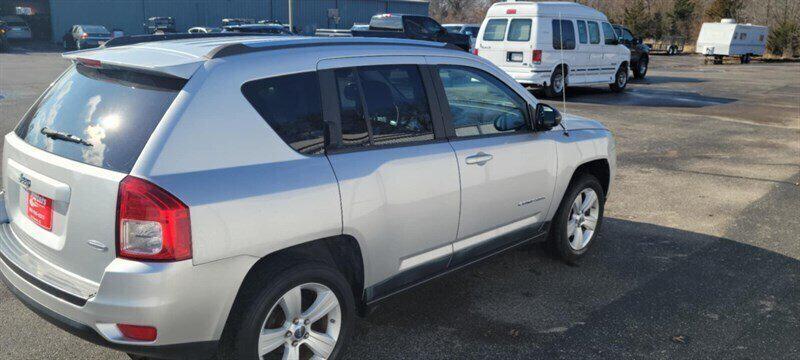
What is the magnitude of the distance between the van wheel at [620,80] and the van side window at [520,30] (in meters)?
4.51

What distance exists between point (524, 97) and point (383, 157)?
4.84 feet

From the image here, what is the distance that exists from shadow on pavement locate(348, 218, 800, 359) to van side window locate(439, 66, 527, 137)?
972 mm

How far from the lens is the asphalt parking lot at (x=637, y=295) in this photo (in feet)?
12.4

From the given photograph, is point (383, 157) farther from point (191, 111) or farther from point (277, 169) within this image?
point (191, 111)

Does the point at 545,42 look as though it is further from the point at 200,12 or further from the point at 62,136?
→ the point at 200,12

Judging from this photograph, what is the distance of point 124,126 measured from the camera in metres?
2.81

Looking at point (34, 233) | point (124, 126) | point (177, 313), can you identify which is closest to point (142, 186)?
point (124, 126)

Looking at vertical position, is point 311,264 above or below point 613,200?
above

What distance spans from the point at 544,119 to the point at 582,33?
13646mm

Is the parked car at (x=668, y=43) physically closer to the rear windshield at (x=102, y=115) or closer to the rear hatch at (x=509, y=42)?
the rear hatch at (x=509, y=42)

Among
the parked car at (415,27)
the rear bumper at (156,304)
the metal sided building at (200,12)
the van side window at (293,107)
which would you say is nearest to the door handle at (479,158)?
the van side window at (293,107)

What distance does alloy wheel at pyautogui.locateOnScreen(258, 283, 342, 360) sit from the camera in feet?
10.1

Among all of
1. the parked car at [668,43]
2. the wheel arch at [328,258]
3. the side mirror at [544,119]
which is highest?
the parked car at [668,43]

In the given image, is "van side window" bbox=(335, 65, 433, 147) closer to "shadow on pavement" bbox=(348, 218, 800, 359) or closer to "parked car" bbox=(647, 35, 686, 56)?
"shadow on pavement" bbox=(348, 218, 800, 359)
